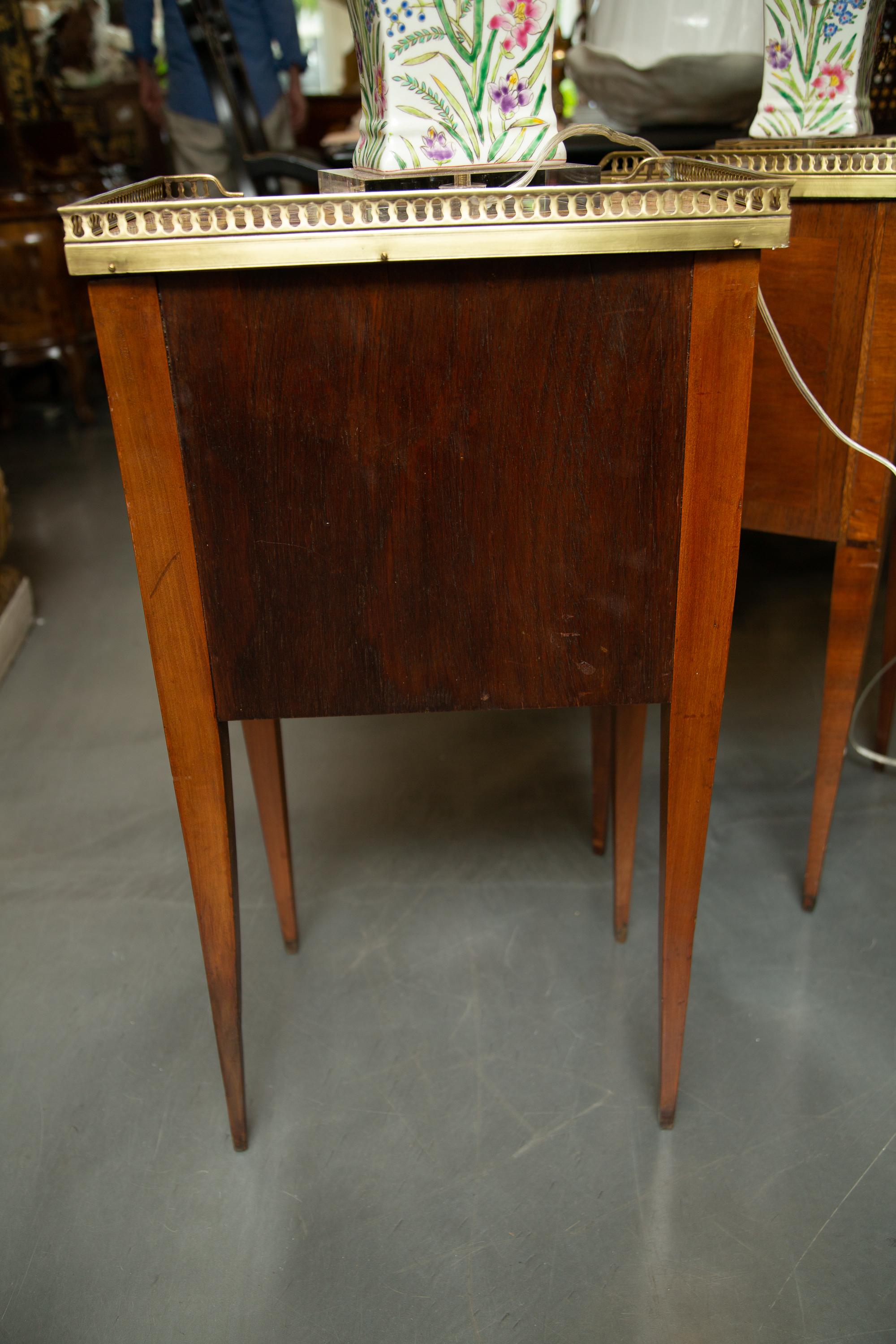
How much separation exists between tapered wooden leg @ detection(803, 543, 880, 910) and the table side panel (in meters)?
0.05

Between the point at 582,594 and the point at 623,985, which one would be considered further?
the point at 623,985

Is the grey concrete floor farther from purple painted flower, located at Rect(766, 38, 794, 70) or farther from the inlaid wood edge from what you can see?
purple painted flower, located at Rect(766, 38, 794, 70)

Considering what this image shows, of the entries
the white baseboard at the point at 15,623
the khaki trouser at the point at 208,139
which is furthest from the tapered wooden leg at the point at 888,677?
the khaki trouser at the point at 208,139

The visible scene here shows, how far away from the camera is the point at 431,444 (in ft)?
2.16

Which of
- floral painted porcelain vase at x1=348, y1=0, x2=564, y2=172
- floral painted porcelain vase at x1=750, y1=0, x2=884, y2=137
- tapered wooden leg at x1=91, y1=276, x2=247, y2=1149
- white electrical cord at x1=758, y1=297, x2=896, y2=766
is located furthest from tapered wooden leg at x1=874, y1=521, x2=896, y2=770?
tapered wooden leg at x1=91, y1=276, x2=247, y2=1149

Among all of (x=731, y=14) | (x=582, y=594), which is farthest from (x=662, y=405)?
(x=731, y=14)

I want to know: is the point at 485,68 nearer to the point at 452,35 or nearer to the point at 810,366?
the point at 452,35

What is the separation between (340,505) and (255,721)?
398 mm

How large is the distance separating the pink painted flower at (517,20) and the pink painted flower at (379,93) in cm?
8

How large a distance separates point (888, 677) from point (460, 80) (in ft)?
3.29

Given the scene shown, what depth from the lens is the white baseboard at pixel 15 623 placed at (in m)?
1.80

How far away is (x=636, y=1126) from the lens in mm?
918

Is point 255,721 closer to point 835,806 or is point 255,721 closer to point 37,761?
point 37,761

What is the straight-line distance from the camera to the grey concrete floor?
0.79 m
